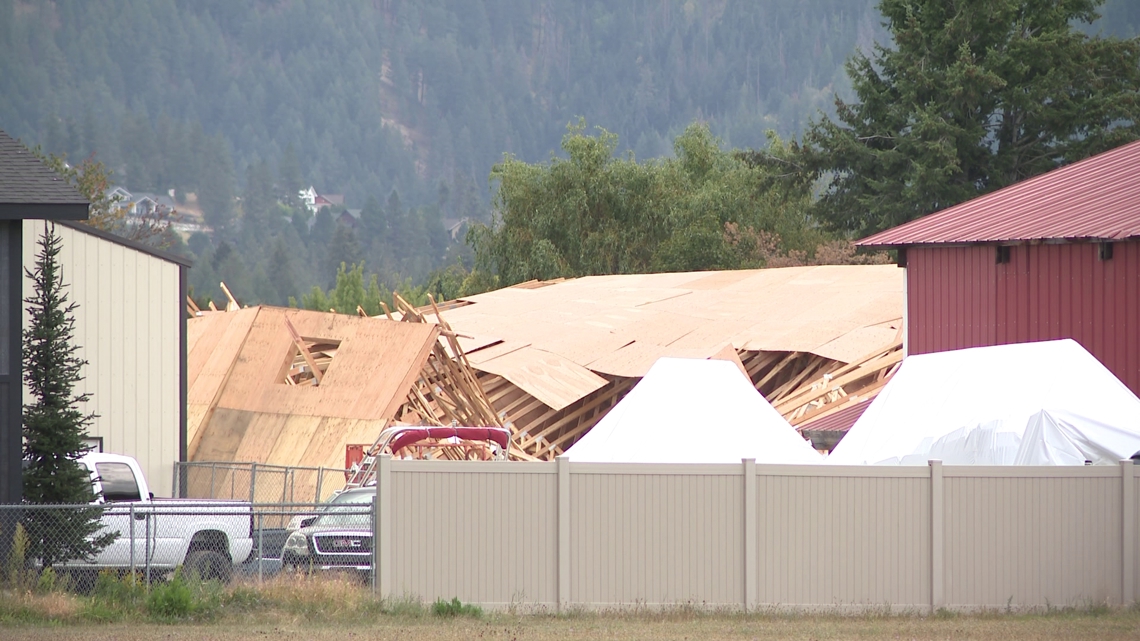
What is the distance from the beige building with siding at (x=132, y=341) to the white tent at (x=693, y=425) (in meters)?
10.2

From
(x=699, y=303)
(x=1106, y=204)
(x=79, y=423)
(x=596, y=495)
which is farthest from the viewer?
(x=699, y=303)

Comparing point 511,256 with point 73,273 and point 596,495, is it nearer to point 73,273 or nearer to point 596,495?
point 73,273

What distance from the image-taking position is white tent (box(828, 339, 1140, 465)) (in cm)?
1599

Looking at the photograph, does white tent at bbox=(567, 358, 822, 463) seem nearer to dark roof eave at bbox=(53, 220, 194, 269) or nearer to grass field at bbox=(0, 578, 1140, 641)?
grass field at bbox=(0, 578, 1140, 641)

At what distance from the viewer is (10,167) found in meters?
17.3

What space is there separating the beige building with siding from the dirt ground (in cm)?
1119

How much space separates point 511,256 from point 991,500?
163 feet

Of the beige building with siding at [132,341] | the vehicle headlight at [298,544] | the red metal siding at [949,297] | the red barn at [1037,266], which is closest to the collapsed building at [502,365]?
the beige building with siding at [132,341]

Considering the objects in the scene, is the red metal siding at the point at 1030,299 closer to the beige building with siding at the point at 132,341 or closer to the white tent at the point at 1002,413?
the white tent at the point at 1002,413

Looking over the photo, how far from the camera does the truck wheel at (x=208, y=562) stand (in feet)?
55.0

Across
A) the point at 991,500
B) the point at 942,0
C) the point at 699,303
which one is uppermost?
the point at 942,0

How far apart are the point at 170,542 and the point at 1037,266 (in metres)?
13.8

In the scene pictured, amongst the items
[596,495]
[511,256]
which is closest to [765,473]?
[596,495]

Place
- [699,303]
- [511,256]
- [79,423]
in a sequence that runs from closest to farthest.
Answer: [79,423] → [699,303] → [511,256]
